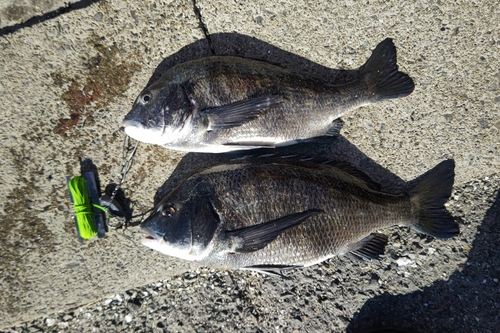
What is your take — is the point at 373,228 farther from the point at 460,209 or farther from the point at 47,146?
the point at 47,146

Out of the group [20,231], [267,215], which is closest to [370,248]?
[267,215]

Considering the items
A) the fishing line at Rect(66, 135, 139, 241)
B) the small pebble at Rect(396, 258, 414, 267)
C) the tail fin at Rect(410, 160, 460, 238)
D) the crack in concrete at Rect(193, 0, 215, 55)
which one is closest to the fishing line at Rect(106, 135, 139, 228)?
the fishing line at Rect(66, 135, 139, 241)

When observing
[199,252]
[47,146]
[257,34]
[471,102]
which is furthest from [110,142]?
[471,102]

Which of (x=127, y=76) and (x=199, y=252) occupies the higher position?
(x=127, y=76)

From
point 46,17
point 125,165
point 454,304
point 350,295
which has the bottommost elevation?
point 454,304

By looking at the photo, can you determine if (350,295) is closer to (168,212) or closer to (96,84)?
(168,212)

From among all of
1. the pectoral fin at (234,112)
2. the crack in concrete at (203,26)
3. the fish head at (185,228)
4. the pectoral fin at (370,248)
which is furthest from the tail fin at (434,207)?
the crack in concrete at (203,26)

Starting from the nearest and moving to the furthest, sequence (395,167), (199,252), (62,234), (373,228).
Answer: (199,252), (373,228), (62,234), (395,167)
